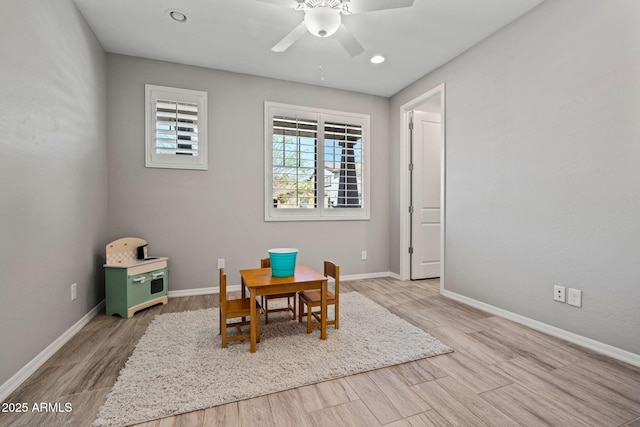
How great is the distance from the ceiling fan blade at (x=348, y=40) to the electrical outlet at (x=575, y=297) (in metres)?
2.56

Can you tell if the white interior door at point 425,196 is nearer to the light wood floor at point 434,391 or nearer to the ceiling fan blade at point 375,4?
the light wood floor at point 434,391

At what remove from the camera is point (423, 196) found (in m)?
4.25

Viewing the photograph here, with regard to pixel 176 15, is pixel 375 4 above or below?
below

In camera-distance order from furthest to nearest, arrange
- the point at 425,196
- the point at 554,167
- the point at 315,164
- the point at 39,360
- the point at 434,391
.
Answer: the point at 425,196
the point at 315,164
the point at 554,167
the point at 39,360
the point at 434,391

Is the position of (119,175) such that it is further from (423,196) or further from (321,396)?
(423,196)

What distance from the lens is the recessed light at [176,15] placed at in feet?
8.29

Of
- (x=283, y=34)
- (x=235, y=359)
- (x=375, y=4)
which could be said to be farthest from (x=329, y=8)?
(x=235, y=359)

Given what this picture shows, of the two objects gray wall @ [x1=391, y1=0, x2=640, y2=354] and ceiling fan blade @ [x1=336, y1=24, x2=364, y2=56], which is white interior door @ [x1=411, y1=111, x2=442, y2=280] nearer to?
gray wall @ [x1=391, y1=0, x2=640, y2=354]

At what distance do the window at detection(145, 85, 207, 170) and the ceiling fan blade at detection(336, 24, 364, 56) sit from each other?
197 cm

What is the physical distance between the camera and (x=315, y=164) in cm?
399

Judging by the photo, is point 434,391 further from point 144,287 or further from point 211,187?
point 211,187

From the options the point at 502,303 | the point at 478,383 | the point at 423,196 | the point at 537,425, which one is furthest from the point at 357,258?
the point at 537,425

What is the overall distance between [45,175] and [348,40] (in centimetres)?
245

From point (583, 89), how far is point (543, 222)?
41.6 inches
